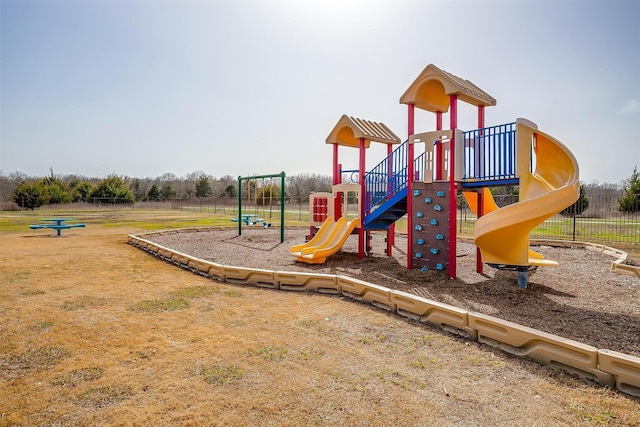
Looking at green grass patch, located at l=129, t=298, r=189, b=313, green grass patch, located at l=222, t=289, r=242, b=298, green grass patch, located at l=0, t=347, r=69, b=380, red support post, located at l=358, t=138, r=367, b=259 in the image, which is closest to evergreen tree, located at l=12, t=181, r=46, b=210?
red support post, located at l=358, t=138, r=367, b=259

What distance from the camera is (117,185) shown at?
52031 millimetres

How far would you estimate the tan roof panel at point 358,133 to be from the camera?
11.1m

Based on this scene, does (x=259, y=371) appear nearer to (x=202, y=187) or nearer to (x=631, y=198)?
(x=631, y=198)

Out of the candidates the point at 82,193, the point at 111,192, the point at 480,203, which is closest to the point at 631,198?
the point at 480,203

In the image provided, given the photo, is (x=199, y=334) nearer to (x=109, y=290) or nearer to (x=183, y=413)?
(x=183, y=413)

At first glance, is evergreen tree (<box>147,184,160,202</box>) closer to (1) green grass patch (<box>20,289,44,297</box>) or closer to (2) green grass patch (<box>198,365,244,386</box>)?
(1) green grass patch (<box>20,289,44,297</box>)

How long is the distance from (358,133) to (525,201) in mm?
5589

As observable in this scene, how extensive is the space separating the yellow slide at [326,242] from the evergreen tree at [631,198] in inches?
880

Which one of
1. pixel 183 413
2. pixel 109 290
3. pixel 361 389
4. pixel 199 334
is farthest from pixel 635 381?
pixel 109 290

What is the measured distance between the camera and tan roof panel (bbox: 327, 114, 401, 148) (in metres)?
11.1

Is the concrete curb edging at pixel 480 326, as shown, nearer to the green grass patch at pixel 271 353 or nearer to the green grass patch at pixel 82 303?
the green grass patch at pixel 271 353

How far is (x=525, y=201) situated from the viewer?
6473 mm

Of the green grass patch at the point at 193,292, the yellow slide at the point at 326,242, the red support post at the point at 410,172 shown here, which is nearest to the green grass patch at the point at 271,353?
the green grass patch at the point at 193,292

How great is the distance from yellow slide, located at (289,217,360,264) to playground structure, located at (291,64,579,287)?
33 millimetres
